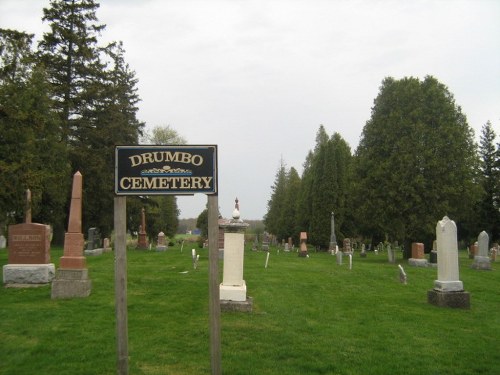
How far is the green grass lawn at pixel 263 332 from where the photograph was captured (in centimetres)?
632

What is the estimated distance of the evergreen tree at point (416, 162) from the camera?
25.9 m

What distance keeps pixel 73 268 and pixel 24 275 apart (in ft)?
6.35

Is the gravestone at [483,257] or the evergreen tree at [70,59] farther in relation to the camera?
the evergreen tree at [70,59]

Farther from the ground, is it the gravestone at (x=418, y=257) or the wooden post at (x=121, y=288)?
the wooden post at (x=121, y=288)

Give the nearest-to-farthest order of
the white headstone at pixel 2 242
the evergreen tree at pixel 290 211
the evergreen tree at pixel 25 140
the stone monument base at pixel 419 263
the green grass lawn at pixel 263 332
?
the green grass lawn at pixel 263 332 → the evergreen tree at pixel 25 140 → the stone monument base at pixel 419 263 → the white headstone at pixel 2 242 → the evergreen tree at pixel 290 211

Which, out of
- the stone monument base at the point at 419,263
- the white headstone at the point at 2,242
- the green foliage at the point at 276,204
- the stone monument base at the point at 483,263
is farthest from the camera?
the green foliage at the point at 276,204

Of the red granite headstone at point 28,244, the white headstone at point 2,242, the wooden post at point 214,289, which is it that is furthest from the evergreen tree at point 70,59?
the wooden post at point 214,289

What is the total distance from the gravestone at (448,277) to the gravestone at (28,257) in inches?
407

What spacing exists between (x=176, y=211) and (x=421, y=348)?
2329 inches

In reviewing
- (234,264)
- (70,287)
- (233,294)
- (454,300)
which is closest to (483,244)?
(454,300)

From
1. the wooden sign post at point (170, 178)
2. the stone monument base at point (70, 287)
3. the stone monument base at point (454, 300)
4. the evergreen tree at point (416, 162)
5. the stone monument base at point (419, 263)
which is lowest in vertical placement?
the stone monument base at point (419, 263)

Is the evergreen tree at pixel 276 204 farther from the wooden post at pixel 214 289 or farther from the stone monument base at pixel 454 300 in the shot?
the wooden post at pixel 214 289

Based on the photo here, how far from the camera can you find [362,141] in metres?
28.9

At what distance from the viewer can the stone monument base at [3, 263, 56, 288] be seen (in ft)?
41.1
